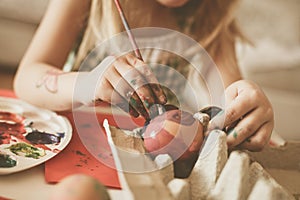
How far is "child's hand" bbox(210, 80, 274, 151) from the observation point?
19.5 inches

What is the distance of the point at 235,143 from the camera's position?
0.49 meters

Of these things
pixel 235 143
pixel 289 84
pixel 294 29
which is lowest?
pixel 289 84

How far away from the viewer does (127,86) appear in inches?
20.9

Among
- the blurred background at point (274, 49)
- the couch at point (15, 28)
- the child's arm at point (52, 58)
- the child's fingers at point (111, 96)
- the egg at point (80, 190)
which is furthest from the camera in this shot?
the blurred background at point (274, 49)

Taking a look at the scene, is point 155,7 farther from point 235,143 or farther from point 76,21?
point 235,143

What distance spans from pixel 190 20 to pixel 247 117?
1.40ft

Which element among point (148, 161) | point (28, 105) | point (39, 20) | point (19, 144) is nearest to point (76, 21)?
point (39, 20)

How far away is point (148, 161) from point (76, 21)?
1.50 ft

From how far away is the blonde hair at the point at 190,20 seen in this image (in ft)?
2.65

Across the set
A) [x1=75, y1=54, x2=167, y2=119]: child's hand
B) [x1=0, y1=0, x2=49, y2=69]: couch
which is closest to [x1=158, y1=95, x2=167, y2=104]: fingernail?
[x1=75, y1=54, x2=167, y2=119]: child's hand

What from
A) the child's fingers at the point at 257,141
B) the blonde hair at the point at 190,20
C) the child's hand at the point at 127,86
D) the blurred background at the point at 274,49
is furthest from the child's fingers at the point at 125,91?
the blurred background at the point at 274,49

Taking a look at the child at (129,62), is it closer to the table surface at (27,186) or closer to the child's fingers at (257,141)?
the child's fingers at (257,141)

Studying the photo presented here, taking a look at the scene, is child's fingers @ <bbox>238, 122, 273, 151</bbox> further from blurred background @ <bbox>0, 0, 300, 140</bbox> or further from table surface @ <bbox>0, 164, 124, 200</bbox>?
blurred background @ <bbox>0, 0, 300, 140</bbox>

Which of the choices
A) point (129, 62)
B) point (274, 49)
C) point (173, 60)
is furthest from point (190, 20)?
point (129, 62)
